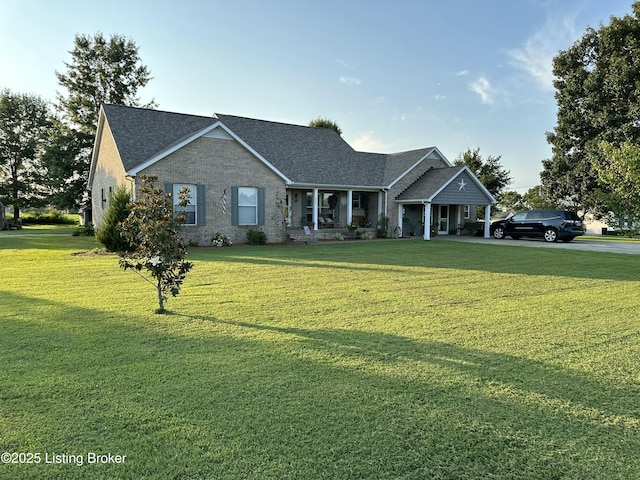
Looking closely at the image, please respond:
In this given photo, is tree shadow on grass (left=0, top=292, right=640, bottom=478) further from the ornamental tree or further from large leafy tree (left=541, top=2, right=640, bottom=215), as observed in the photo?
large leafy tree (left=541, top=2, right=640, bottom=215)

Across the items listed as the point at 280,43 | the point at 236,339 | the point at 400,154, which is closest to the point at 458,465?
the point at 236,339

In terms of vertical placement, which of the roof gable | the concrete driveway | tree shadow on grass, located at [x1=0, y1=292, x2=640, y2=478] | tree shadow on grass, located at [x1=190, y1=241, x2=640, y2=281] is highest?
the roof gable

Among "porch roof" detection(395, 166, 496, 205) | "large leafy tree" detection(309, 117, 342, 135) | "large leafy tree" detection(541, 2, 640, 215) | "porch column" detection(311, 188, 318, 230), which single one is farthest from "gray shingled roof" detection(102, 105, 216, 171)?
"large leafy tree" detection(541, 2, 640, 215)

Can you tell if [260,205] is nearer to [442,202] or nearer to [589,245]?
[442,202]

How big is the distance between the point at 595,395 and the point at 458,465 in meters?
1.85

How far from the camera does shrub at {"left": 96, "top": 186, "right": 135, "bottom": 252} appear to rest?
15.1 m

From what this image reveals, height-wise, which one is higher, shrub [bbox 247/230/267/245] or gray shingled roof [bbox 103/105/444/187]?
gray shingled roof [bbox 103/105/444/187]

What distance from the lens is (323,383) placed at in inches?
150

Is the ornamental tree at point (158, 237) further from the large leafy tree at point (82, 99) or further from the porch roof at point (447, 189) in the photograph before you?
the large leafy tree at point (82, 99)

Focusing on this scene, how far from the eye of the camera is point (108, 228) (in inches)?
605

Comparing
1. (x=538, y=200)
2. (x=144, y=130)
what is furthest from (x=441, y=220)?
(x=144, y=130)

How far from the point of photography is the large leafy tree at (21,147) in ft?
139

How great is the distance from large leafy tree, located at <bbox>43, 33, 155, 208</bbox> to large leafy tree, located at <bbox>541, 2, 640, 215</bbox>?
38639 millimetres

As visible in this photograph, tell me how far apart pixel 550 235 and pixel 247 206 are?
16.3 metres
